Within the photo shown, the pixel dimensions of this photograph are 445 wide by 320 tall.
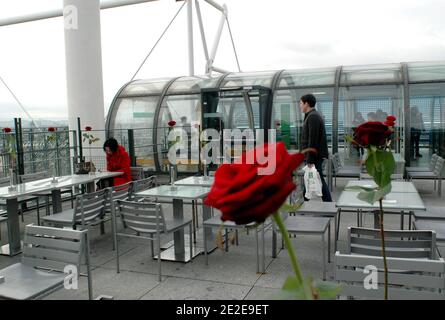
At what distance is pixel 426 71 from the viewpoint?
9836mm

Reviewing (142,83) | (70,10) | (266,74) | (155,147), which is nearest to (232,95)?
(266,74)

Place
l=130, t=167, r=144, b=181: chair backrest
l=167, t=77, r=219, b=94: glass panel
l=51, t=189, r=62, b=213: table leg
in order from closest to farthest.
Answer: l=51, t=189, r=62, b=213: table leg
l=130, t=167, r=144, b=181: chair backrest
l=167, t=77, r=219, b=94: glass panel

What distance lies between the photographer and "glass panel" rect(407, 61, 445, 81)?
31.6 feet

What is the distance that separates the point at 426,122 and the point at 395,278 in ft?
26.8

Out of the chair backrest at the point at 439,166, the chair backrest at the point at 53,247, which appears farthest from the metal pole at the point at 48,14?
the chair backrest at the point at 53,247

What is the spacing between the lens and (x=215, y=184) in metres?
0.71

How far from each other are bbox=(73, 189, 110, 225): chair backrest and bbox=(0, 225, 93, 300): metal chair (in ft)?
4.95

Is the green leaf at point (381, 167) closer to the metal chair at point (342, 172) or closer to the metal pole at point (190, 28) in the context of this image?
the metal chair at point (342, 172)

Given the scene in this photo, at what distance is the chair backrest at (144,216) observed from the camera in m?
4.51

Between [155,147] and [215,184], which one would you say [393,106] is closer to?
[155,147]

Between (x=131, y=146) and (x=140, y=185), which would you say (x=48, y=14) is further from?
(x=140, y=185)

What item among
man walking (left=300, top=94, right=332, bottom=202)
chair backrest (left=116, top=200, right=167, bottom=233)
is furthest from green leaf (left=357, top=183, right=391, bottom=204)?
man walking (left=300, top=94, right=332, bottom=202)

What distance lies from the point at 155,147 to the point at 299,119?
12.1ft

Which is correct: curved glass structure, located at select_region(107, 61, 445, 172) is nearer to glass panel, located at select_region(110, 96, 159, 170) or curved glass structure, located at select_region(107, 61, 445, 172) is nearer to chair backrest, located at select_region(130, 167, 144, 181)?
glass panel, located at select_region(110, 96, 159, 170)
